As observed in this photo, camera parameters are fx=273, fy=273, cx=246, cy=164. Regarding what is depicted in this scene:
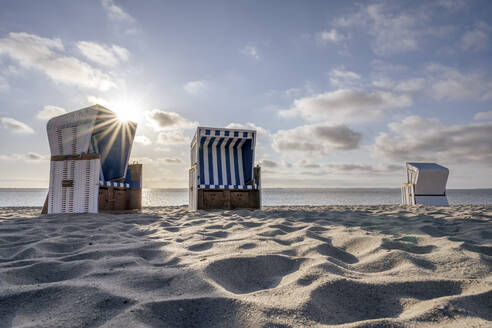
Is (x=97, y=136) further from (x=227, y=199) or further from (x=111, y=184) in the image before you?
(x=227, y=199)

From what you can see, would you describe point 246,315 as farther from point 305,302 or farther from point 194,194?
point 194,194

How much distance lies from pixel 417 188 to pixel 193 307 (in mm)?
9740

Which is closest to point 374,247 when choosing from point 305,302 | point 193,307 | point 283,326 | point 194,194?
point 305,302

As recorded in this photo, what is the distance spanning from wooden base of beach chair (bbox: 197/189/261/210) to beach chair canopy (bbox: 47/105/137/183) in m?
2.02

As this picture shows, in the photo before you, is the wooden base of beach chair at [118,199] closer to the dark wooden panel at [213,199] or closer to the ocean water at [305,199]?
the dark wooden panel at [213,199]

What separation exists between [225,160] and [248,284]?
6397mm

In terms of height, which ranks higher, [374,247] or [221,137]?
[221,137]

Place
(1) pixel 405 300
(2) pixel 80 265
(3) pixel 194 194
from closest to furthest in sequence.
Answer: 1. (1) pixel 405 300
2. (2) pixel 80 265
3. (3) pixel 194 194

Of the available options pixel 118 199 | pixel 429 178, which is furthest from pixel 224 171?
pixel 429 178

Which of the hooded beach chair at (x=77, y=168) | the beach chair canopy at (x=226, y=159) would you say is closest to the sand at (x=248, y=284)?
the hooded beach chair at (x=77, y=168)

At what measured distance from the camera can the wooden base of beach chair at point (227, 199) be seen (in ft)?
21.0

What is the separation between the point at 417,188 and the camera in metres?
8.88

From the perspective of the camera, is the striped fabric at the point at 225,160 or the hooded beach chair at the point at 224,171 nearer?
the hooded beach chair at the point at 224,171

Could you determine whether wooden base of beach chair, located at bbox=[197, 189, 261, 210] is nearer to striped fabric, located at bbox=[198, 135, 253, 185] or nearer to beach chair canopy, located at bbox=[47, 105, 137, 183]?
striped fabric, located at bbox=[198, 135, 253, 185]
